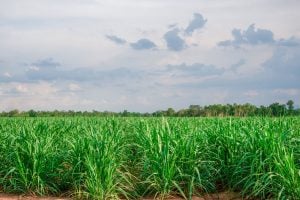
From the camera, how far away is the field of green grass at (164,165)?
7320mm

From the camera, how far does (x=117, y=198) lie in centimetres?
760

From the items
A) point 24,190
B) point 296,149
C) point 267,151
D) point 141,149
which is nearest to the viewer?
point 267,151

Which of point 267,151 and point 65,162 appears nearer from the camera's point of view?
point 267,151

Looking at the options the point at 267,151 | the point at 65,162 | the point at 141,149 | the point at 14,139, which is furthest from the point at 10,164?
the point at 267,151

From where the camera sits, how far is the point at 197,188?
8.19 meters

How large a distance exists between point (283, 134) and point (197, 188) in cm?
166

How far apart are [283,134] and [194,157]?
149 centimetres

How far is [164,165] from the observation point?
24.8ft

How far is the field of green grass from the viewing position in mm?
7320

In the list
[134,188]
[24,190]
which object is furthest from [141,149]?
[24,190]

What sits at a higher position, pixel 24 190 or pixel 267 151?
pixel 267 151

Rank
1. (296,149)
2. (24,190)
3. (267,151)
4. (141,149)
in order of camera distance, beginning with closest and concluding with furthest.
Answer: (267,151), (296,149), (24,190), (141,149)

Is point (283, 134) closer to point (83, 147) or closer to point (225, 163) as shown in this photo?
point (225, 163)

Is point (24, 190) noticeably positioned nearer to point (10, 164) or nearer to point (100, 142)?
point (10, 164)
